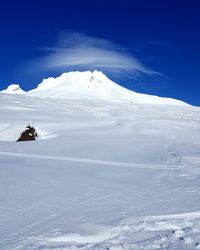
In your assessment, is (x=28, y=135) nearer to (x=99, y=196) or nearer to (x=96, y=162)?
(x=96, y=162)

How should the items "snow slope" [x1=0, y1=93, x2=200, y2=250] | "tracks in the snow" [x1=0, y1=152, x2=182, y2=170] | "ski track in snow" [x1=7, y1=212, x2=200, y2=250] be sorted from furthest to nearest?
1. "tracks in the snow" [x1=0, y1=152, x2=182, y2=170]
2. "snow slope" [x1=0, y1=93, x2=200, y2=250]
3. "ski track in snow" [x1=7, y1=212, x2=200, y2=250]

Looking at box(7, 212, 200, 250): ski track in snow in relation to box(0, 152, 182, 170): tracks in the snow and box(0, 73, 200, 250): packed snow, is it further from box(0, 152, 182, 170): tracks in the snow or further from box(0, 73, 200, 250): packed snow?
box(0, 152, 182, 170): tracks in the snow

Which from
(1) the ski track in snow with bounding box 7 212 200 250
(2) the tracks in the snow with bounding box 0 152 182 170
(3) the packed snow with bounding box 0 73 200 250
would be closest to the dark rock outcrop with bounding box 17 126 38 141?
(3) the packed snow with bounding box 0 73 200 250

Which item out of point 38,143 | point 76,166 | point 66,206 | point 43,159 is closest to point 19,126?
point 38,143

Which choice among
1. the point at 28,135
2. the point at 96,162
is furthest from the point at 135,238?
the point at 28,135

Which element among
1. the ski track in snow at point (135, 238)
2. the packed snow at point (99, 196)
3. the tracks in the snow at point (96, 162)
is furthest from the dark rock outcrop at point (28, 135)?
the ski track in snow at point (135, 238)

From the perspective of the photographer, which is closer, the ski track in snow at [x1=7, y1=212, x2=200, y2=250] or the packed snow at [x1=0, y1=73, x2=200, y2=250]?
the ski track in snow at [x1=7, y1=212, x2=200, y2=250]

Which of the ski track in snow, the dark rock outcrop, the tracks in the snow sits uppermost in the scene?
the dark rock outcrop

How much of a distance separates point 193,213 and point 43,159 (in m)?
6.15

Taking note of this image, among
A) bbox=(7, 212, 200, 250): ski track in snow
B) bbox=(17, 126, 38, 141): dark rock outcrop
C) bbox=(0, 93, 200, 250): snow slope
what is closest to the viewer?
bbox=(7, 212, 200, 250): ski track in snow

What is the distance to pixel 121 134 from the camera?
691 inches

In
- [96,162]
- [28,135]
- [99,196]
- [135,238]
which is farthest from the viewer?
[28,135]

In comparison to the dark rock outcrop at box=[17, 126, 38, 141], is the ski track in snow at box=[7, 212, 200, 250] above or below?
below

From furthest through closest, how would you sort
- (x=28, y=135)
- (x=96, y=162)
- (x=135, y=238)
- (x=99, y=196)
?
(x=28, y=135) → (x=96, y=162) → (x=99, y=196) → (x=135, y=238)
